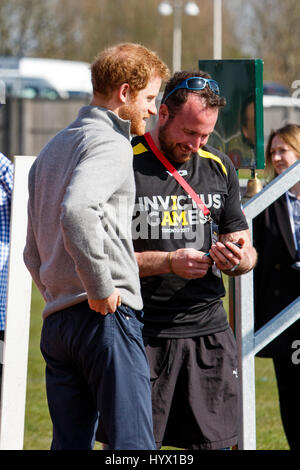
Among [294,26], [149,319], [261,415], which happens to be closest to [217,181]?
[149,319]

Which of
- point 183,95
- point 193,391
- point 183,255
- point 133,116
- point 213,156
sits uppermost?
point 183,95

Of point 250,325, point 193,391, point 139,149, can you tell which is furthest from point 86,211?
point 250,325

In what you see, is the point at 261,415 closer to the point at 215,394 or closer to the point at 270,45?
the point at 215,394

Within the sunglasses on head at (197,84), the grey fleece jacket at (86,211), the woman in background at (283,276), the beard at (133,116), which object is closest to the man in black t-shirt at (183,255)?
the sunglasses on head at (197,84)

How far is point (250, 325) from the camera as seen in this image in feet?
10.3

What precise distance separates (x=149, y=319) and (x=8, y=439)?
767 mm

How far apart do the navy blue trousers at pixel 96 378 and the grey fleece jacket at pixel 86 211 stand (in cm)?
7

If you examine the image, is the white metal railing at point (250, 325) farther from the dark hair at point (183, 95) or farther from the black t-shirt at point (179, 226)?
the dark hair at point (183, 95)

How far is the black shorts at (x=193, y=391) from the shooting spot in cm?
296

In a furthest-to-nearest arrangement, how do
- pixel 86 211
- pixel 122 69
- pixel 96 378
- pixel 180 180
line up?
pixel 180 180 → pixel 122 69 → pixel 96 378 → pixel 86 211

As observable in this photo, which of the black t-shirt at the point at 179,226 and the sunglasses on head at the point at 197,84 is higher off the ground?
the sunglasses on head at the point at 197,84

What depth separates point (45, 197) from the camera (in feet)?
8.11

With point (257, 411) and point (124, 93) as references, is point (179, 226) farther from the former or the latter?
point (257, 411)

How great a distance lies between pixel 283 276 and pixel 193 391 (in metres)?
1.53
